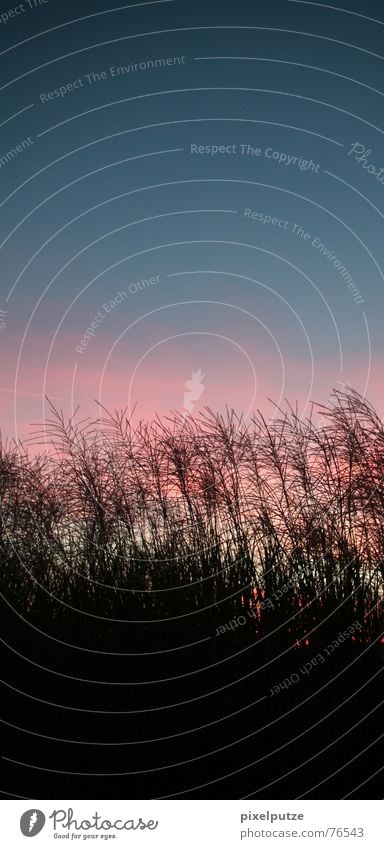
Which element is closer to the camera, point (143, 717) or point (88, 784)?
point (88, 784)

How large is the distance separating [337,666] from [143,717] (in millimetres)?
1736

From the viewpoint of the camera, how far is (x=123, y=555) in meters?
8.67

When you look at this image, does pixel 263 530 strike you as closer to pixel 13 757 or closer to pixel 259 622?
pixel 259 622

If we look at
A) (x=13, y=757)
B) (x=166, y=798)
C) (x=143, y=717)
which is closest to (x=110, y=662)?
(x=143, y=717)
